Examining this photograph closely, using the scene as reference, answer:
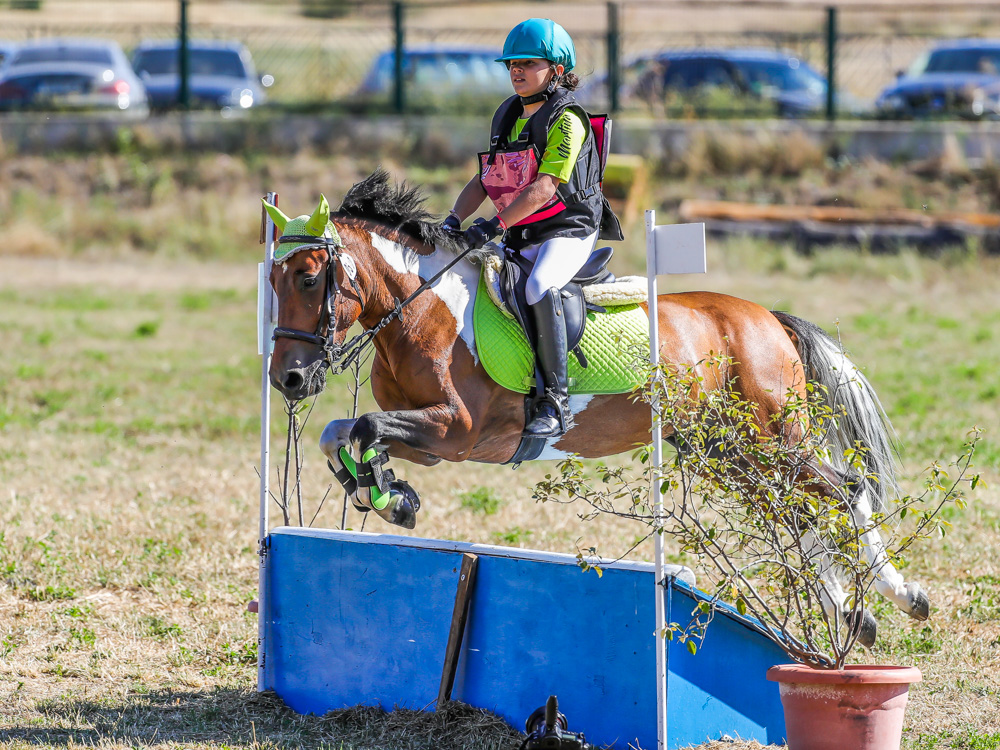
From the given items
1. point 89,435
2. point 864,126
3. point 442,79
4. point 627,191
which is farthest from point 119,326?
point 864,126

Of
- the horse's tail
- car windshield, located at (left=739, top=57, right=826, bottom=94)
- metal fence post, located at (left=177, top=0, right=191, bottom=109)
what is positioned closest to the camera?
the horse's tail

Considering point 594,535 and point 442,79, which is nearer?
point 594,535

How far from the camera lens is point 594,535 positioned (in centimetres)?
726

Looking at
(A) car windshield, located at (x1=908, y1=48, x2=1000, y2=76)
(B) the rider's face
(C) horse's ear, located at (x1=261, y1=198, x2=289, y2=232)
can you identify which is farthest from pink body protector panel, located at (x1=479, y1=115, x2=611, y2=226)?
(A) car windshield, located at (x1=908, y1=48, x2=1000, y2=76)

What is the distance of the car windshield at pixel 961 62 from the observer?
20122mm

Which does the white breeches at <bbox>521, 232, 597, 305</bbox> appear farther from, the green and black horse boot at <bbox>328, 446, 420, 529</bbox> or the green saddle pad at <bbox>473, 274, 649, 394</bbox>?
the green and black horse boot at <bbox>328, 446, 420, 529</bbox>

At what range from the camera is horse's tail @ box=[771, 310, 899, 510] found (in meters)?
5.57

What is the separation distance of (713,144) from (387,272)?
15.4m

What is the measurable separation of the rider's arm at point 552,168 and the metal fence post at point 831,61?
15.9 metres

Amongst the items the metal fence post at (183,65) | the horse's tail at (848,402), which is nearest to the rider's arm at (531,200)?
the horse's tail at (848,402)

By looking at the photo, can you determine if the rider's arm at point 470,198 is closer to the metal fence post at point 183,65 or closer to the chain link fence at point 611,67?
the chain link fence at point 611,67

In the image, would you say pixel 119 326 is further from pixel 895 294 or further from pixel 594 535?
pixel 895 294

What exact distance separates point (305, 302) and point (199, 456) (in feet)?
16.3

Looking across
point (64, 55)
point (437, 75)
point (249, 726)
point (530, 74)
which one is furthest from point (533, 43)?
point (64, 55)
